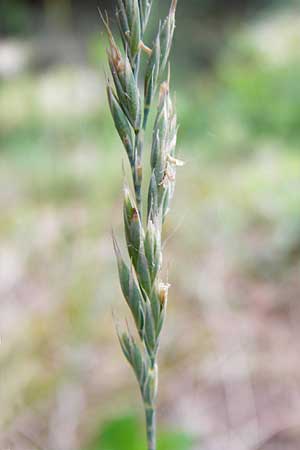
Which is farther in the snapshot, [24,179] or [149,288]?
[24,179]

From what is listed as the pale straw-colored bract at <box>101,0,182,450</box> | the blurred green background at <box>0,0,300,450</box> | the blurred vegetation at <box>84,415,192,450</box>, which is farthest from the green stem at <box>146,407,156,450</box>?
the blurred vegetation at <box>84,415,192,450</box>

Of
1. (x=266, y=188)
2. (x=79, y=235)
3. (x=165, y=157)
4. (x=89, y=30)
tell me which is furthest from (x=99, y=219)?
(x=89, y=30)

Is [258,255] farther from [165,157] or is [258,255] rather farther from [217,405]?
[165,157]

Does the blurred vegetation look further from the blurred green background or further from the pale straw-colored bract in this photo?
the pale straw-colored bract

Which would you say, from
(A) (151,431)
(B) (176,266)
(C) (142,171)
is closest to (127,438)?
(A) (151,431)

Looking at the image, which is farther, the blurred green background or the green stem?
the blurred green background

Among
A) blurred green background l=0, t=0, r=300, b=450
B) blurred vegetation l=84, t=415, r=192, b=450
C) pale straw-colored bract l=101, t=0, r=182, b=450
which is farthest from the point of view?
blurred green background l=0, t=0, r=300, b=450
